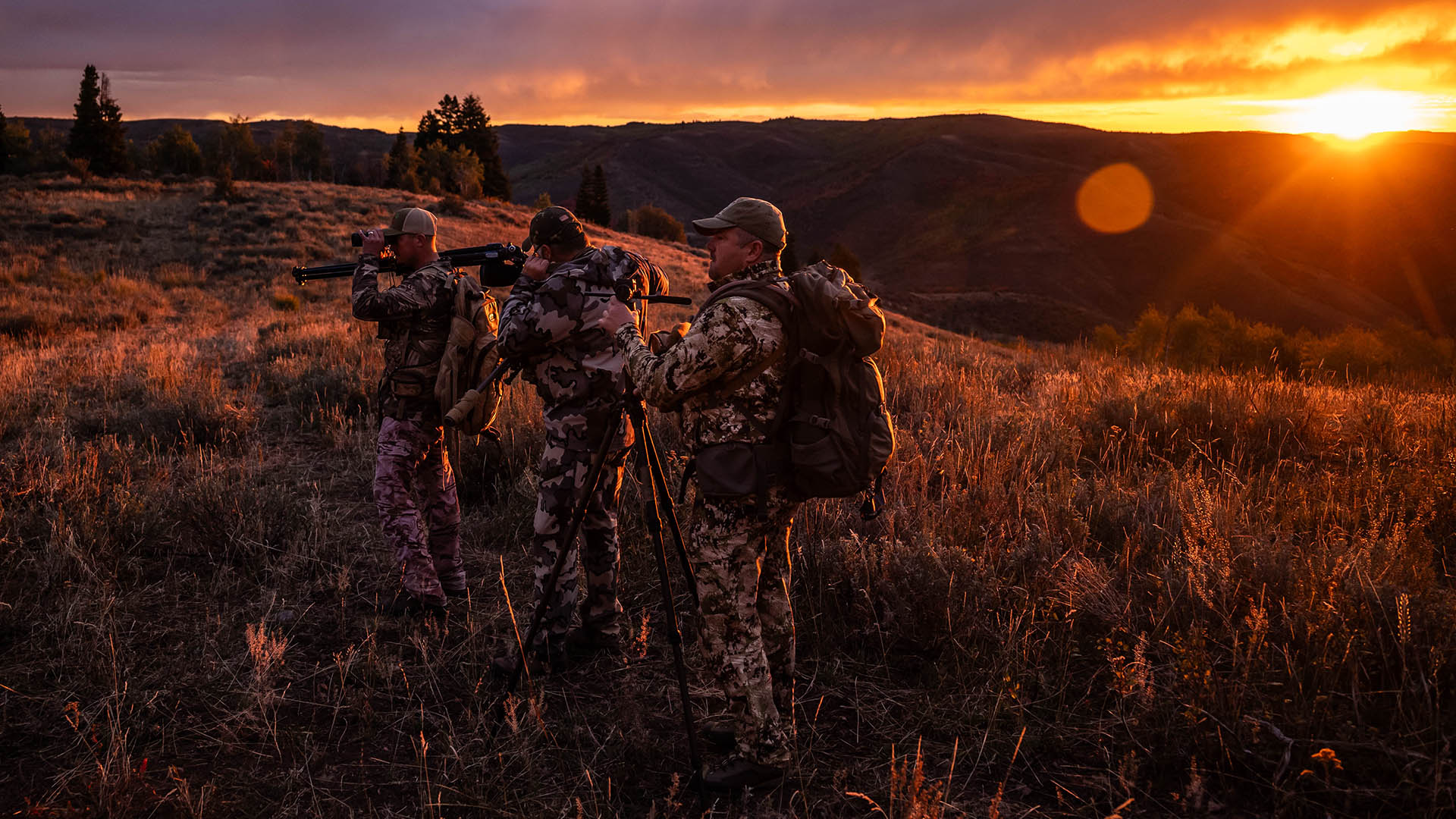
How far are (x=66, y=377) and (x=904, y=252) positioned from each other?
133 m

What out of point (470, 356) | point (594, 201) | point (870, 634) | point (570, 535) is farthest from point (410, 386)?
point (594, 201)

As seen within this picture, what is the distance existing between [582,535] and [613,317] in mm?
1287

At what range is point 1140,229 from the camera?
381 ft

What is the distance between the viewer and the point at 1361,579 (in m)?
3.40

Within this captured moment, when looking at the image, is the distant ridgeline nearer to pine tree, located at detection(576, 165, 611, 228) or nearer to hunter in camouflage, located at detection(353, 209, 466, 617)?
pine tree, located at detection(576, 165, 611, 228)

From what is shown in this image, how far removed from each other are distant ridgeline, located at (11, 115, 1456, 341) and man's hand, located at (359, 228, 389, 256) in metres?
66.4

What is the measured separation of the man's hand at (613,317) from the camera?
388cm

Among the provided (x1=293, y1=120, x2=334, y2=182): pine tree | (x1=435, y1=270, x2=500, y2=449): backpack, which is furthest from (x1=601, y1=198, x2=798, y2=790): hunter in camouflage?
(x1=293, y1=120, x2=334, y2=182): pine tree

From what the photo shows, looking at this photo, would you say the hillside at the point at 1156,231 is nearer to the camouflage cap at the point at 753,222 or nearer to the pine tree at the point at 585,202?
the pine tree at the point at 585,202

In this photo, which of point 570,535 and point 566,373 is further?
point 566,373

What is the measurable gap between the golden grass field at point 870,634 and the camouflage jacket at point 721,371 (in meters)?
1.33

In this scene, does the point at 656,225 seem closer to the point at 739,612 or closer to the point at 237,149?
the point at 237,149

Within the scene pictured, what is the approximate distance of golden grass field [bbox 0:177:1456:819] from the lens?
3.01 meters

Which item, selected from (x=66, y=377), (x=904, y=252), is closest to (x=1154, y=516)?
(x=66, y=377)
